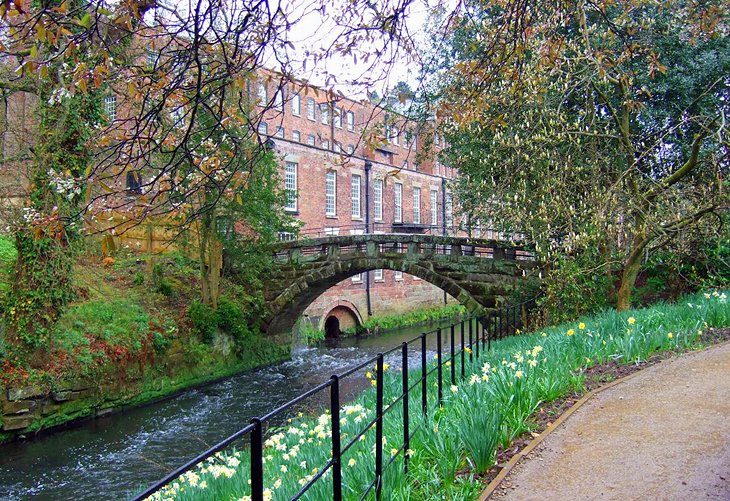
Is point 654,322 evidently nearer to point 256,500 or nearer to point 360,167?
point 256,500

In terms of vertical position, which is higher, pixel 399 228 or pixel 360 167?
pixel 360 167

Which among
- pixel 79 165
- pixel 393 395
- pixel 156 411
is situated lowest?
pixel 156 411

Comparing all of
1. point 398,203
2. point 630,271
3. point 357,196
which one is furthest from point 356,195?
point 630,271

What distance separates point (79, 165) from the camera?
11.5m

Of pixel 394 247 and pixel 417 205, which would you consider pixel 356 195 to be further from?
pixel 394 247

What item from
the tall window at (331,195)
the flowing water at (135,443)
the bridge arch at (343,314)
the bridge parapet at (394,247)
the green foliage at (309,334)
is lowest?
the flowing water at (135,443)

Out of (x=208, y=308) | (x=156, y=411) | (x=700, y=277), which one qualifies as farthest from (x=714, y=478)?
(x=208, y=308)

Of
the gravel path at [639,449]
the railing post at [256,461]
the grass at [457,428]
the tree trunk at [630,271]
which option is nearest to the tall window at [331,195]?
the tree trunk at [630,271]

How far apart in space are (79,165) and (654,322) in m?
10.7

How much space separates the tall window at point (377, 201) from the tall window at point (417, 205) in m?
3.47

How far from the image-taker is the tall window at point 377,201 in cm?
3247

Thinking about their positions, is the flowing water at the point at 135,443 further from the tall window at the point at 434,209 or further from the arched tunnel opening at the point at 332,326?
the tall window at the point at 434,209

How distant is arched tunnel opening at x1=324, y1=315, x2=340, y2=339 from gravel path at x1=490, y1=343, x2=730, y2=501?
821 inches

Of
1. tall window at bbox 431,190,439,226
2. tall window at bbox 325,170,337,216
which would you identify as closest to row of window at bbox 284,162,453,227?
tall window at bbox 325,170,337,216
